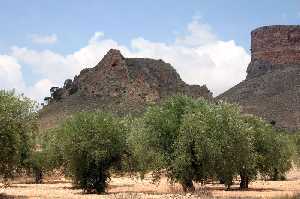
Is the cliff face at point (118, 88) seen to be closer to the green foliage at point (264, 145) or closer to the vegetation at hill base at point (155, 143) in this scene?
the green foliage at point (264, 145)

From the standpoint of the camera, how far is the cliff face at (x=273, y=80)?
12619 centimetres

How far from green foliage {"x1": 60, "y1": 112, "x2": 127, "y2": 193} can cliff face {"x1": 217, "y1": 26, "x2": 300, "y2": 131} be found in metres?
78.6

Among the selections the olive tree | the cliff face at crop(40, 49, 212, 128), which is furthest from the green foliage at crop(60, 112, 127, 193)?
the cliff face at crop(40, 49, 212, 128)

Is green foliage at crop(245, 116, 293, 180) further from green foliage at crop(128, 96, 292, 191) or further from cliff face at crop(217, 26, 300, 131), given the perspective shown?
cliff face at crop(217, 26, 300, 131)

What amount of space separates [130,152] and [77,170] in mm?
4536

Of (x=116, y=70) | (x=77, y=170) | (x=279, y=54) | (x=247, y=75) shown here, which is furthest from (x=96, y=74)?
(x=77, y=170)

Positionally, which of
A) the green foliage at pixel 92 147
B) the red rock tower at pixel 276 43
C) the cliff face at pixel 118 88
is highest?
the red rock tower at pixel 276 43

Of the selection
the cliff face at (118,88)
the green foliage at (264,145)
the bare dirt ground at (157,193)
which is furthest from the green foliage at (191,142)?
the cliff face at (118,88)

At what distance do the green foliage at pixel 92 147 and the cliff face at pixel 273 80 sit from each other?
258 ft

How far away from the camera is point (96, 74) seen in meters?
133

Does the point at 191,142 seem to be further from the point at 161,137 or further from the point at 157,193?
the point at 157,193

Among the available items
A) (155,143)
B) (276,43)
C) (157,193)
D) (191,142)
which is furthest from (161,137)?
(276,43)

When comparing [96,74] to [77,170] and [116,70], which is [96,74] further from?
[77,170]

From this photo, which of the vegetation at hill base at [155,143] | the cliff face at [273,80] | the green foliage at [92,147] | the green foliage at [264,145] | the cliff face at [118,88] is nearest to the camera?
the vegetation at hill base at [155,143]
